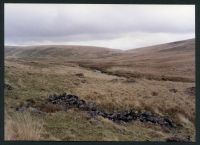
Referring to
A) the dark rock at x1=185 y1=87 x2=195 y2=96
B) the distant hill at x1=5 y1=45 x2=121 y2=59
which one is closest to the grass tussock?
the distant hill at x1=5 y1=45 x2=121 y2=59

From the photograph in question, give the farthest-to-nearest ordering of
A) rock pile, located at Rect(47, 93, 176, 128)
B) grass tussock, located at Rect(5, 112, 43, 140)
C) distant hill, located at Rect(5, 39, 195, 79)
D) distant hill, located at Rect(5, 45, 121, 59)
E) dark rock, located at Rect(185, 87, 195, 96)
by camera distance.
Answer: distant hill, located at Rect(5, 39, 195, 79), dark rock, located at Rect(185, 87, 195, 96), distant hill, located at Rect(5, 45, 121, 59), rock pile, located at Rect(47, 93, 176, 128), grass tussock, located at Rect(5, 112, 43, 140)

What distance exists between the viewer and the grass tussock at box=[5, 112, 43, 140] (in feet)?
28.4

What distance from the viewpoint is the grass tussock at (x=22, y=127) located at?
8.65m

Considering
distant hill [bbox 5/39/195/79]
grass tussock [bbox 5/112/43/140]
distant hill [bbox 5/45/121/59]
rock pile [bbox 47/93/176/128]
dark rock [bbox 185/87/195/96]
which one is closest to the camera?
grass tussock [bbox 5/112/43/140]

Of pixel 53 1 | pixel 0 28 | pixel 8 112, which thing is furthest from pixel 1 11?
pixel 8 112

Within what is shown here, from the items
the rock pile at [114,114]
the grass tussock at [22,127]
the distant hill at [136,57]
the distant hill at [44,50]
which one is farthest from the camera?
the distant hill at [136,57]

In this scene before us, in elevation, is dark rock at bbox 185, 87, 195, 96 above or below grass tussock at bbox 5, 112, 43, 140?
below

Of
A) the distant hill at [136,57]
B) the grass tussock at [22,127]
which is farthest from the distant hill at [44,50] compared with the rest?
the grass tussock at [22,127]

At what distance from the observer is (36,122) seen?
10102 mm

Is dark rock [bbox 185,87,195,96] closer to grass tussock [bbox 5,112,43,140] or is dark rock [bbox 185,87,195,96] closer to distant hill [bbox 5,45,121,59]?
distant hill [bbox 5,45,121,59]

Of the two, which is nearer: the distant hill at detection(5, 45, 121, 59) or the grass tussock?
the grass tussock

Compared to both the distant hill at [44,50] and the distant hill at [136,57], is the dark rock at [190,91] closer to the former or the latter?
the distant hill at [136,57]

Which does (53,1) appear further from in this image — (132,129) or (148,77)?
(148,77)

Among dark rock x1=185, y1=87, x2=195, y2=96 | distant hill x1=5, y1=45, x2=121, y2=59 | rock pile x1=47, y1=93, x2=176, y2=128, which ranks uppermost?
distant hill x1=5, y1=45, x2=121, y2=59
